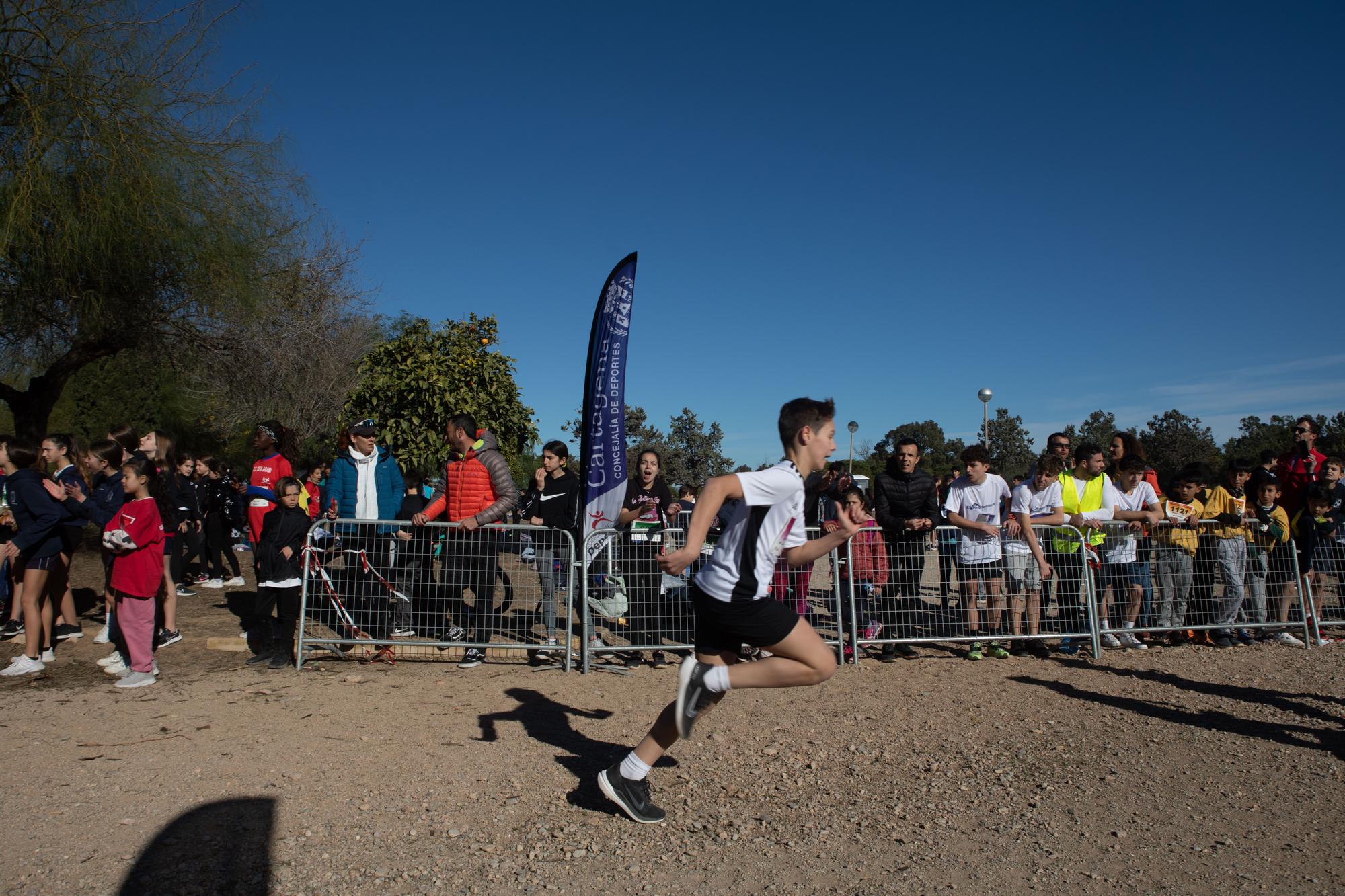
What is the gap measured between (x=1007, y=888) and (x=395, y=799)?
281 cm

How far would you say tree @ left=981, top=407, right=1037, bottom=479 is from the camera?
168 ft

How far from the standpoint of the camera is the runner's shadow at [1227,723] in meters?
4.98

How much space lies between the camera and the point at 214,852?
11.1ft

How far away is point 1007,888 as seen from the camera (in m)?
3.19

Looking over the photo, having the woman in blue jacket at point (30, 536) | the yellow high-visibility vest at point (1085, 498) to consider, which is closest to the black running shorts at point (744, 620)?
the yellow high-visibility vest at point (1085, 498)

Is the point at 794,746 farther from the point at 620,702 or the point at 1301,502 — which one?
the point at 1301,502

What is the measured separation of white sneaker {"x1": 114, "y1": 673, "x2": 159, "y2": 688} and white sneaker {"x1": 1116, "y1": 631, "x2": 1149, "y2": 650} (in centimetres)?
834

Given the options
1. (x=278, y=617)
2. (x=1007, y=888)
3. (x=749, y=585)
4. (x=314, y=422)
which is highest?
(x=314, y=422)

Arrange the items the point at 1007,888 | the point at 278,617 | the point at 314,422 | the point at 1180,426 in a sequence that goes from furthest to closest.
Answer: the point at 1180,426 < the point at 314,422 < the point at 278,617 < the point at 1007,888

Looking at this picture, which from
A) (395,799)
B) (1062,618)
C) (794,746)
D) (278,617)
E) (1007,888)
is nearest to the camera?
(1007,888)

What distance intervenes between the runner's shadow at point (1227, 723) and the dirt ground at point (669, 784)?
0.03m

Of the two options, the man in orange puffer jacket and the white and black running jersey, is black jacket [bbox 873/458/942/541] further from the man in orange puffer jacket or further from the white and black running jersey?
the white and black running jersey

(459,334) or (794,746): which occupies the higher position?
(459,334)

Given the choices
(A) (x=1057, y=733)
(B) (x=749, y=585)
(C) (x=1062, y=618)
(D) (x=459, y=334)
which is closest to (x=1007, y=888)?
(B) (x=749, y=585)
